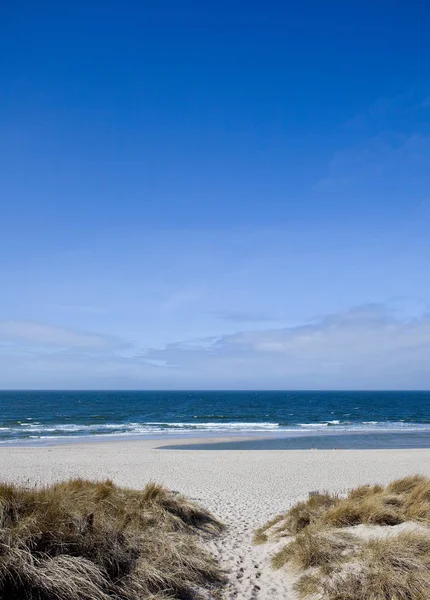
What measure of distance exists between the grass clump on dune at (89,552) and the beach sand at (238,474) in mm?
789

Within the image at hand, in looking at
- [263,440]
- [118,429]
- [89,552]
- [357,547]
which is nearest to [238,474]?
[357,547]

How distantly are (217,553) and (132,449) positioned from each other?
2267 centimetres

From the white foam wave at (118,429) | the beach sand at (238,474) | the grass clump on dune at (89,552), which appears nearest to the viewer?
the grass clump on dune at (89,552)

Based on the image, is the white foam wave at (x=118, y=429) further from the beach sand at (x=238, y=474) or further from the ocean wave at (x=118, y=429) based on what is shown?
the beach sand at (x=238, y=474)

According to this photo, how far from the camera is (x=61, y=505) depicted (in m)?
6.79

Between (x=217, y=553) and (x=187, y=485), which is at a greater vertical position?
(x=217, y=553)

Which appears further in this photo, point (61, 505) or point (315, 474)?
point (315, 474)

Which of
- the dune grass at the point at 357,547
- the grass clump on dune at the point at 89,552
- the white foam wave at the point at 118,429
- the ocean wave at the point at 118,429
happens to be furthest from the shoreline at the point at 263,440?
the grass clump on dune at the point at 89,552

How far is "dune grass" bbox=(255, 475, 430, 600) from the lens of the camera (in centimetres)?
585

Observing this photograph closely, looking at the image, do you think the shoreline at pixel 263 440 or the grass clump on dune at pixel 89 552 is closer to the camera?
the grass clump on dune at pixel 89 552

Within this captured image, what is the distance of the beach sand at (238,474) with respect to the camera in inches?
310

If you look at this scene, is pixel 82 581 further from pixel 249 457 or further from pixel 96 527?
pixel 249 457

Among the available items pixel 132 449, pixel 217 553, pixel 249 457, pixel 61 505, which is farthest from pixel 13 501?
pixel 132 449

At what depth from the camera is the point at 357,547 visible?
277 inches
